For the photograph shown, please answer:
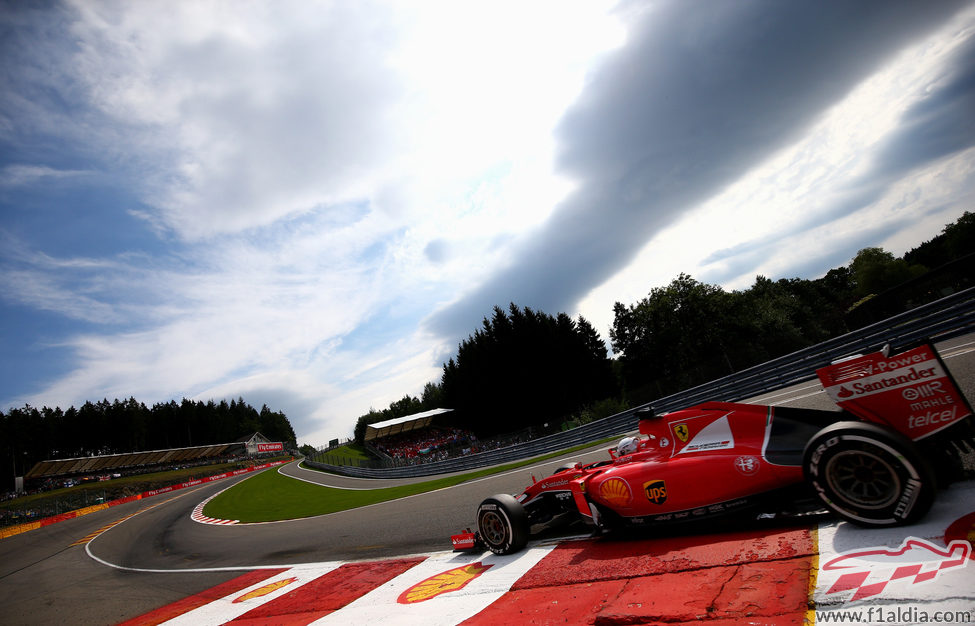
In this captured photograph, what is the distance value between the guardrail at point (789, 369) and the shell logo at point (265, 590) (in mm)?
8393

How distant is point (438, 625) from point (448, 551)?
8.94 feet

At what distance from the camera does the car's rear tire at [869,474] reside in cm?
298

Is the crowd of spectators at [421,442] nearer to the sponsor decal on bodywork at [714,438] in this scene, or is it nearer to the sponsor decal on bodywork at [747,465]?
the sponsor decal on bodywork at [714,438]

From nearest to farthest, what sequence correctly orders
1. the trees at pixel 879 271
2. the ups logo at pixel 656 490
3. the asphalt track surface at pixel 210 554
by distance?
1. the ups logo at pixel 656 490
2. the asphalt track surface at pixel 210 554
3. the trees at pixel 879 271

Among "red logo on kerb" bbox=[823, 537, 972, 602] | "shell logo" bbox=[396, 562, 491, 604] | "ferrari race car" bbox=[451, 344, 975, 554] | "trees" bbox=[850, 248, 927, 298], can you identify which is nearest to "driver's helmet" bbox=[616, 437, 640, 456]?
"ferrari race car" bbox=[451, 344, 975, 554]

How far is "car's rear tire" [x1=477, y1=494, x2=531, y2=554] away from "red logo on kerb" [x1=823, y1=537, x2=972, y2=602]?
3.28m

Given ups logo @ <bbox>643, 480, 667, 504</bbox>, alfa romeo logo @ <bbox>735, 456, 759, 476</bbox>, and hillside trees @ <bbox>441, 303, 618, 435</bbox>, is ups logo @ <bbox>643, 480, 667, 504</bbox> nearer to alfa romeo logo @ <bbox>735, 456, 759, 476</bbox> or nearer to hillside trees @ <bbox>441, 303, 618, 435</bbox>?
alfa romeo logo @ <bbox>735, 456, 759, 476</bbox>

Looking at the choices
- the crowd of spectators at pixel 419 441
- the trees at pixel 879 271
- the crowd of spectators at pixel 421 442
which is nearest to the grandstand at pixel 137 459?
the crowd of spectators at pixel 421 442

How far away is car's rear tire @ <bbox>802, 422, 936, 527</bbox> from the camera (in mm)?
2984

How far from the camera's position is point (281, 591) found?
664 centimetres

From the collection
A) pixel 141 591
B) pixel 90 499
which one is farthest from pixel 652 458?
pixel 90 499

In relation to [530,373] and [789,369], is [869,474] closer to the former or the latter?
[789,369]

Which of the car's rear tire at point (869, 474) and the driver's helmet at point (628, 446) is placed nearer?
the car's rear tire at point (869, 474)

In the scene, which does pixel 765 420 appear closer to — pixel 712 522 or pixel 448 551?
pixel 712 522
